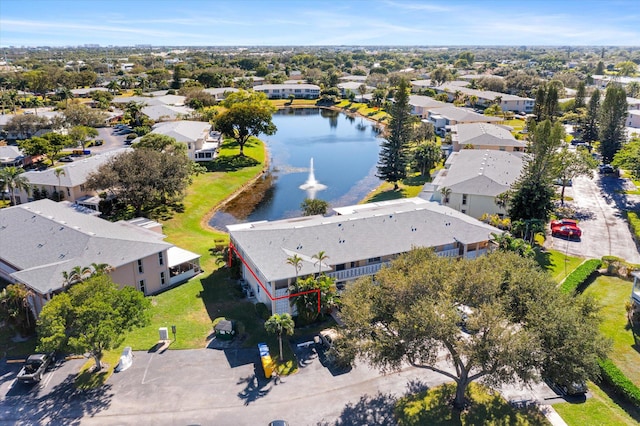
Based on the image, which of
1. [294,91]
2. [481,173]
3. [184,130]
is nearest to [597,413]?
[481,173]

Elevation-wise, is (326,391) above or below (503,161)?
below

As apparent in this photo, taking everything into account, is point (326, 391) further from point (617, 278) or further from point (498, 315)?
point (617, 278)

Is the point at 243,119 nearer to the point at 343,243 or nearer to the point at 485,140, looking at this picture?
the point at 485,140

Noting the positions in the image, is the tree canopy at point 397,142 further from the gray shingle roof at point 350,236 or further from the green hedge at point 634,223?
the green hedge at point 634,223

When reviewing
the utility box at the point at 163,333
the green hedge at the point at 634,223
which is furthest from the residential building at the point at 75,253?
the green hedge at the point at 634,223

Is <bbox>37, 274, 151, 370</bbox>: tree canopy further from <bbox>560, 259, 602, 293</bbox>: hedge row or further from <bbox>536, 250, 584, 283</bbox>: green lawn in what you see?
<bbox>536, 250, 584, 283</bbox>: green lawn

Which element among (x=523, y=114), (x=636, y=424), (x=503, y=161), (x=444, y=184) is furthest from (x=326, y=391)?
(x=523, y=114)
